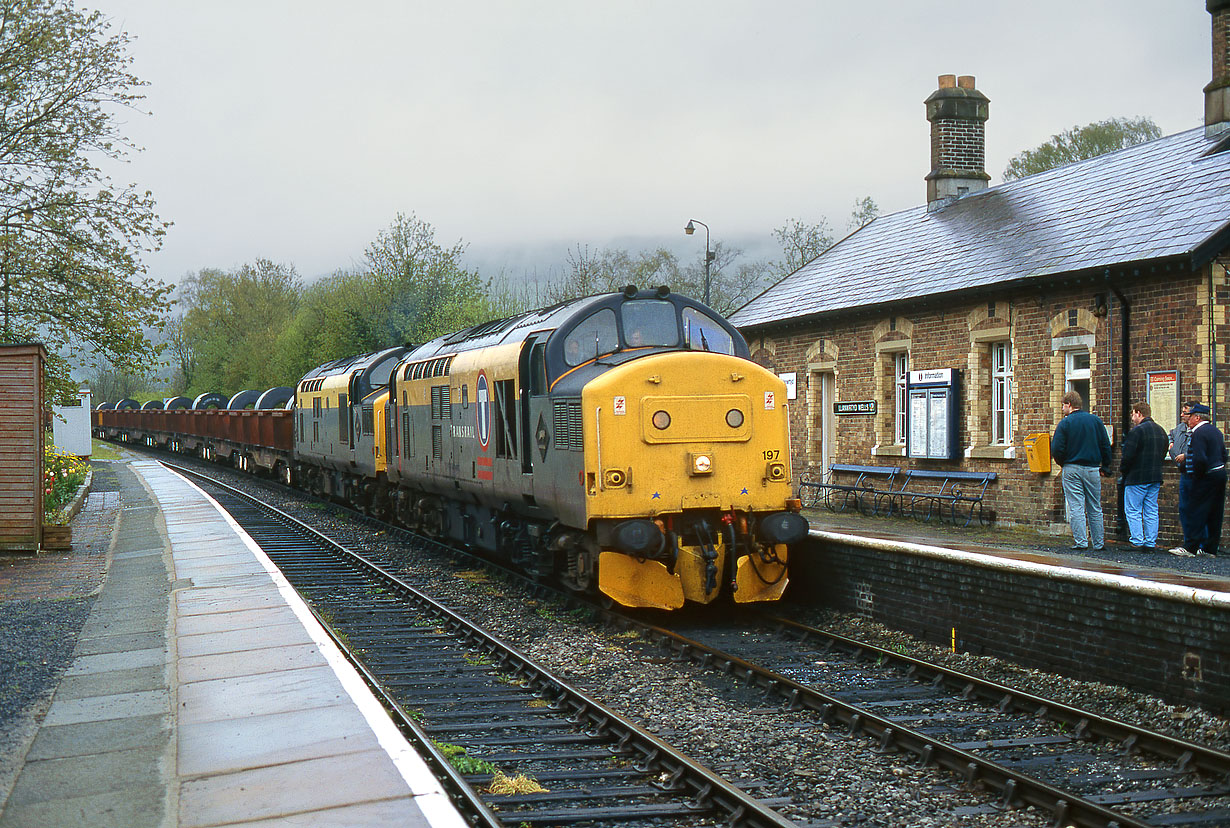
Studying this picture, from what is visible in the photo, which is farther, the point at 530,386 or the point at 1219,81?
the point at 1219,81

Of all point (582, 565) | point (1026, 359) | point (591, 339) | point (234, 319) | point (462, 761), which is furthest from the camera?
point (234, 319)

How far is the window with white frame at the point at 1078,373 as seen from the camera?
1579cm

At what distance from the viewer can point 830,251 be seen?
85.2 ft

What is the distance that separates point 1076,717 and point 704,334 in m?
5.74

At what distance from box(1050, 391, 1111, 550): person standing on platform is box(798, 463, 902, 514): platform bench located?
256 inches

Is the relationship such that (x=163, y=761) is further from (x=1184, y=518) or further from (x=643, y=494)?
(x=1184, y=518)

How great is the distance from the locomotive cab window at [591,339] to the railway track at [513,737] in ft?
9.37

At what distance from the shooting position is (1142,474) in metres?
13.1

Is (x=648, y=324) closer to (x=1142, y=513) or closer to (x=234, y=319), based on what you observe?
(x=1142, y=513)

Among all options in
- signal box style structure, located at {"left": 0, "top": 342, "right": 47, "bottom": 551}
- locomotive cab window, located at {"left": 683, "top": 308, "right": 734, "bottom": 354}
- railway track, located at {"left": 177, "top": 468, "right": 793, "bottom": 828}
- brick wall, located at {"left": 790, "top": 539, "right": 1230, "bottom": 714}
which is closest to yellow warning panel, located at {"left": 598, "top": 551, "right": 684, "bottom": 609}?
railway track, located at {"left": 177, "top": 468, "right": 793, "bottom": 828}

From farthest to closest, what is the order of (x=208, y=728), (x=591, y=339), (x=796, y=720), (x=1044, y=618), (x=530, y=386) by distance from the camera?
(x=530, y=386) < (x=591, y=339) < (x=1044, y=618) < (x=796, y=720) < (x=208, y=728)

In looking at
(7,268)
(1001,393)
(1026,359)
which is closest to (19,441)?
(7,268)

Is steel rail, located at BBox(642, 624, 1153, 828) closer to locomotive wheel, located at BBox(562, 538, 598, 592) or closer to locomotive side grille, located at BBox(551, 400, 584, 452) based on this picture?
locomotive wheel, located at BBox(562, 538, 598, 592)

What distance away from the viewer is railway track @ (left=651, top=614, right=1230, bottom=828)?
603cm
